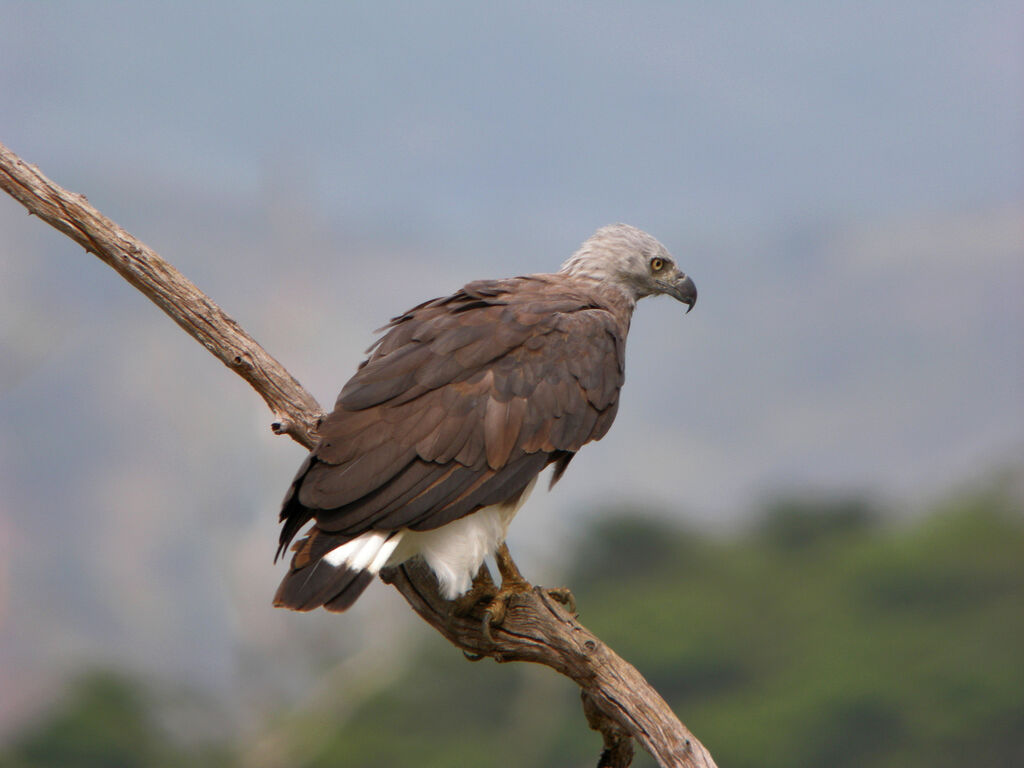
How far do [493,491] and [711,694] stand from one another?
1249 cm

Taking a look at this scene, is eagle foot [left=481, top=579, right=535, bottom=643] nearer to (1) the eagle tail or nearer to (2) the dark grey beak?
(1) the eagle tail

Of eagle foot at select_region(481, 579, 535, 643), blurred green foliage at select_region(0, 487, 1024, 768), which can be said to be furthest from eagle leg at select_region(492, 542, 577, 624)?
blurred green foliage at select_region(0, 487, 1024, 768)

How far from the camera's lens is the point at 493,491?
4.21 meters

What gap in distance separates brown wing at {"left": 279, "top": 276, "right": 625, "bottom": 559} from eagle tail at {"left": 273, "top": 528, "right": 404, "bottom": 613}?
0.14 feet

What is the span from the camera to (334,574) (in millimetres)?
3779

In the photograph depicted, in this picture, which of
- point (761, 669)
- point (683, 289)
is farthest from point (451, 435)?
point (761, 669)

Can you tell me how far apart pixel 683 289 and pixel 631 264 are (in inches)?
12.7

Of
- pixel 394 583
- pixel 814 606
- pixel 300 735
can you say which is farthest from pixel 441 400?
pixel 814 606

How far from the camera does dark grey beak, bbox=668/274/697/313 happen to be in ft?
Result: 18.4

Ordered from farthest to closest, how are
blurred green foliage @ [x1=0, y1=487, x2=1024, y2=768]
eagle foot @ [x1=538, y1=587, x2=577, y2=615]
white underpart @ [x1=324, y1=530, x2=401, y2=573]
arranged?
blurred green foliage @ [x1=0, y1=487, x2=1024, y2=768] < eagle foot @ [x1=538, y1=587, x2=577, y2=615] < white underpart @ [x1=324, y1=530, x2=401, y2=573]

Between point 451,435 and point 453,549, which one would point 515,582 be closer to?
point 453,549

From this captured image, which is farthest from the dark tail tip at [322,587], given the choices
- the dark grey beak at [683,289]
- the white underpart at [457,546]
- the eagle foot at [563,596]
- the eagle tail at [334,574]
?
the dark grey beak at [683,289]

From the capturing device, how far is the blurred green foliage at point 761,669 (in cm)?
1498

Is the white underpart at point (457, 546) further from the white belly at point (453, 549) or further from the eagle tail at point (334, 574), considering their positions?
the eagle tail at point (334, 574)
